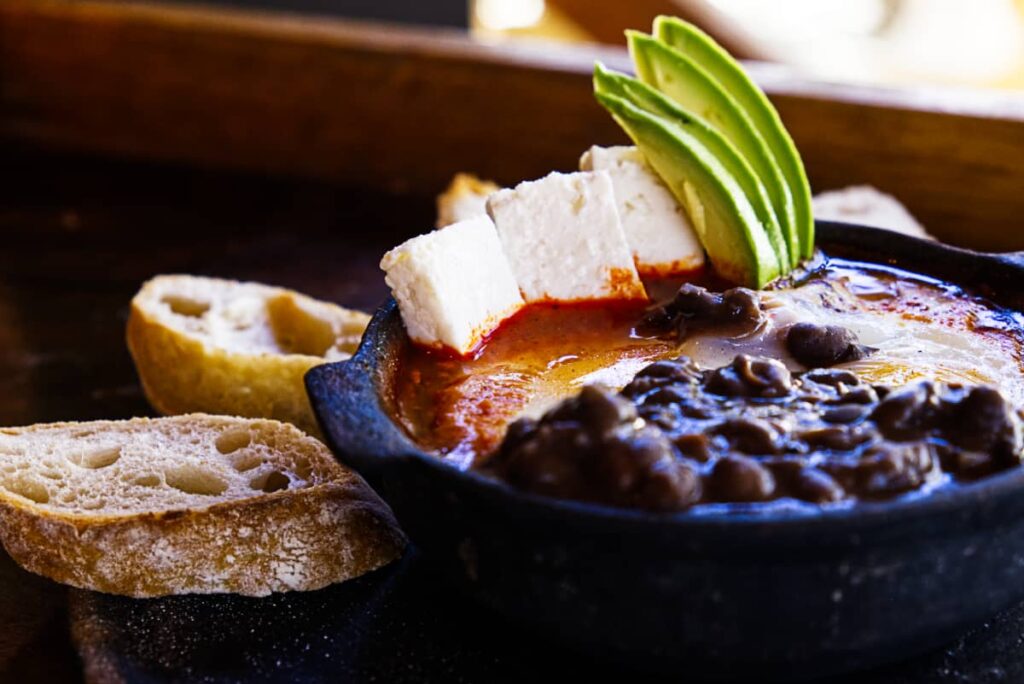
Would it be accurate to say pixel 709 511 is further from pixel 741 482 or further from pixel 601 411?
pixel 601 411

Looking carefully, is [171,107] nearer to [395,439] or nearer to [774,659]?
[395,439]

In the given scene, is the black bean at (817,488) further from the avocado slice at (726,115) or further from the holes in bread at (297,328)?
the holes in bread at (297,328)

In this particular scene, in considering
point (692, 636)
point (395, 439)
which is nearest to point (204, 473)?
point (395, 439)

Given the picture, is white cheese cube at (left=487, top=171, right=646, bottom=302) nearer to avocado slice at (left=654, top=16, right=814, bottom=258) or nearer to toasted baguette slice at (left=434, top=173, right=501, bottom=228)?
avocado slice at (left=654, top=16, right=814, bottom=258)

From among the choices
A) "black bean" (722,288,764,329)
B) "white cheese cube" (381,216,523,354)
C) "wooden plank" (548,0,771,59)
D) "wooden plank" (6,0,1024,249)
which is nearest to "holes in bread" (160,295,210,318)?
"white cheese cube" (381,216,523,354)

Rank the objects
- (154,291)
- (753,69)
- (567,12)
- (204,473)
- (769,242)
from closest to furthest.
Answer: (204,473), (769,242), (154,291), (753,69), (567,12)

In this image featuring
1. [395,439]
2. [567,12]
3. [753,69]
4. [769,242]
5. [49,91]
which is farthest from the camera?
[567,12]
